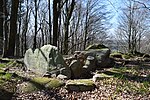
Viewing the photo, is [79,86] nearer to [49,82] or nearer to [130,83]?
[49,82]

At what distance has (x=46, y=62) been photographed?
1167 centimetres

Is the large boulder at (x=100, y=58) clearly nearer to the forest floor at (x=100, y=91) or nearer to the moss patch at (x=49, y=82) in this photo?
the forest floor at (x=100, y=91)

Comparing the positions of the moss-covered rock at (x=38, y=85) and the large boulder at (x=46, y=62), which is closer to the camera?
the moss-covered rock at (x=38, y=85)

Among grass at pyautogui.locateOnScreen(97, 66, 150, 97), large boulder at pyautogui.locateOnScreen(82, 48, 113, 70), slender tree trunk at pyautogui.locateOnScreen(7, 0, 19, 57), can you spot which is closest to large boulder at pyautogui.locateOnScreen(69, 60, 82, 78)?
grass at pyautogui.locateOnScreen(97, 66, 150, 97)

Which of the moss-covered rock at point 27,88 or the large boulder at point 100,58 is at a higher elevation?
the large boulder at point 100,58

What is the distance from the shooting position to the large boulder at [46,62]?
11273 millimetres

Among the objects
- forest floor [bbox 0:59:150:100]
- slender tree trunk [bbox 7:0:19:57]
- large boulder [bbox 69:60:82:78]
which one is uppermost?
slender tree trunk [bbox 7:0:19:57]

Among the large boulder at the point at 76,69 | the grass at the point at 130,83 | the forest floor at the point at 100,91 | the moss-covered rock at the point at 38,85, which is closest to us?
the forest floor at the point at 100,91

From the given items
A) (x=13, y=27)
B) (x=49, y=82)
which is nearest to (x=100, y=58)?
(x=49, y=82)

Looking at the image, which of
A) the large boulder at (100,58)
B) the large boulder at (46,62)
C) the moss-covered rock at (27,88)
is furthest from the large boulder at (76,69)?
the moss-covered rock at (27,88)

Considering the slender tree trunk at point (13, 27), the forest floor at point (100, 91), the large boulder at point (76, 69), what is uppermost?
the slender tree trunk at point (13, 27)

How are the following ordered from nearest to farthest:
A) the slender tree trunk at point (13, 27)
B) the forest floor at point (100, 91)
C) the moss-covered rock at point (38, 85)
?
the forest floor at point (100, 91), the moss-covered rock at point (38, 85), the slender tree trunk at point (13, 27)

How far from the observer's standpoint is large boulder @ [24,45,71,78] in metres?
11.3

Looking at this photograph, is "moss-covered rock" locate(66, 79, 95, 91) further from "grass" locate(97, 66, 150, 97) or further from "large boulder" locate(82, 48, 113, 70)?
"large boulder" locate(82, 48, 113, 70)
